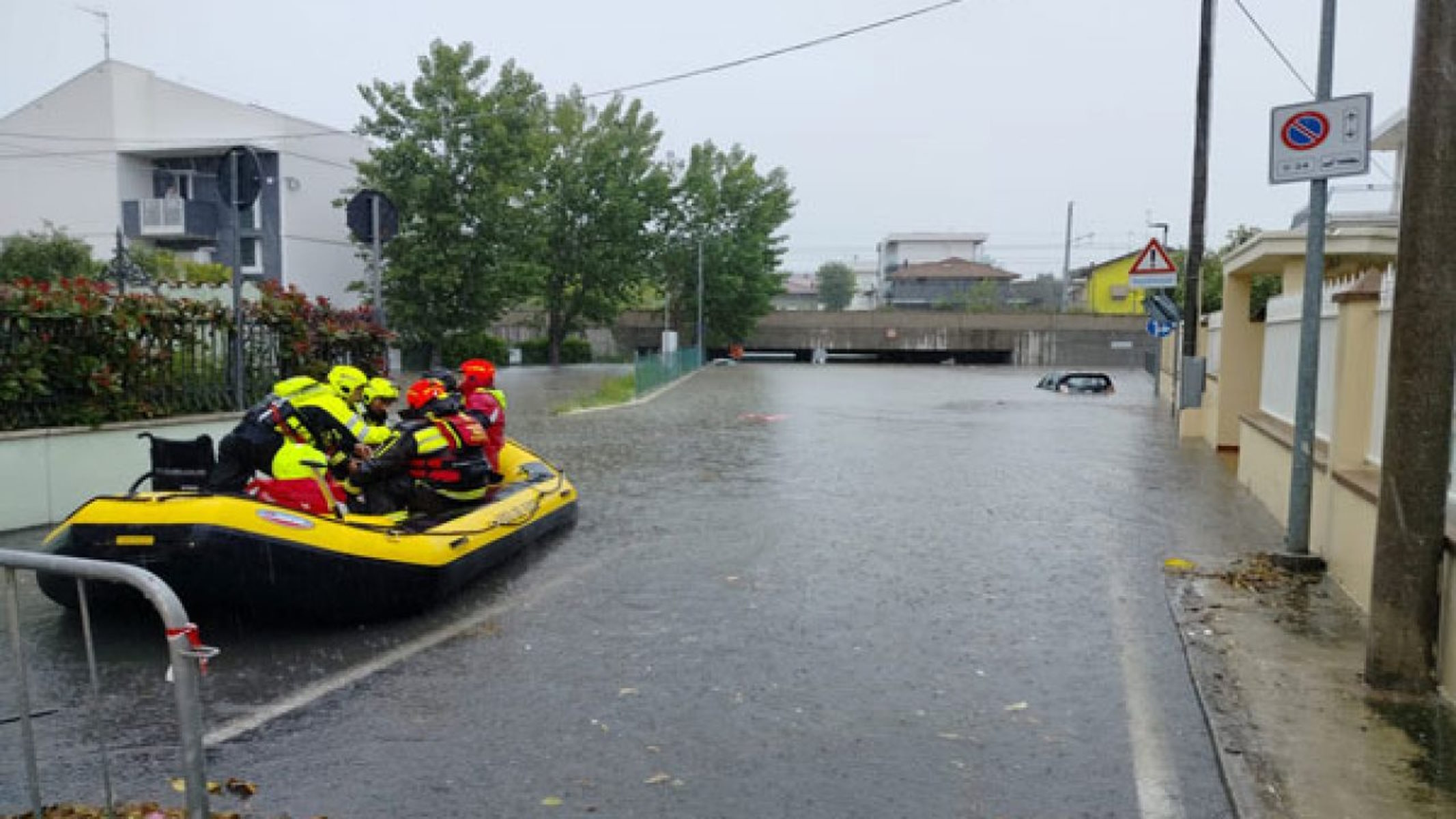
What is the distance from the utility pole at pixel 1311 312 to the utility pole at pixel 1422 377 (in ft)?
7.02

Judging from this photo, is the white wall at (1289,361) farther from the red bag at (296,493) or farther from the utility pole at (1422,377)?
the red bag at (296,493)

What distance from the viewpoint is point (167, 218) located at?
3769cm

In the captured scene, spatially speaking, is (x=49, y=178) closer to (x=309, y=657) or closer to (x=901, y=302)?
(x=309, y=657)

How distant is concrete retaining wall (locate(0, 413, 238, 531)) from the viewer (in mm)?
8609

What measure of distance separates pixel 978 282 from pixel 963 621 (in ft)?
303

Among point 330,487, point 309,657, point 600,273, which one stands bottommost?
point 309,657

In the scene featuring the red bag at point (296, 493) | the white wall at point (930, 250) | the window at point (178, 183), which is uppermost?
the white wall at point (930, 250)

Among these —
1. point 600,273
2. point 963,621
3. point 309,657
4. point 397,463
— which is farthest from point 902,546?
point 600,273

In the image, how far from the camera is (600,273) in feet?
156

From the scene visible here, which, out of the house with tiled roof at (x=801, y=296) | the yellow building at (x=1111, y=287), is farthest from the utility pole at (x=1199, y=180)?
the house with tiled roof at (x=801, y=296)

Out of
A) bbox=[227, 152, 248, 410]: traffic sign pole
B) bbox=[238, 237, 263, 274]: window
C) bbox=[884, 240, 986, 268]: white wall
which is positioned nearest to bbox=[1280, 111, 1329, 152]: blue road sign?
bbox=[227, 152, 248, 410]: traffic sign pole

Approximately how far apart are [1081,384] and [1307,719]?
30520 mm

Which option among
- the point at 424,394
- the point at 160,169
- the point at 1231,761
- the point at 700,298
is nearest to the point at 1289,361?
the point at 1231,761

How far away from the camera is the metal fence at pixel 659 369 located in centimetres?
2783
